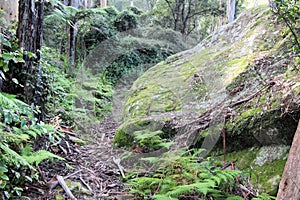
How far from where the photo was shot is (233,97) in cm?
356

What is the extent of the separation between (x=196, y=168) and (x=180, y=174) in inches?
7.1

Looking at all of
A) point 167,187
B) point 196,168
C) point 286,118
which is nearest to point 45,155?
point 167,187

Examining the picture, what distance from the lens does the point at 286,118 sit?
8.38 feet

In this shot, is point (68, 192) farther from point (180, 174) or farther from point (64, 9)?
point (64, 9)

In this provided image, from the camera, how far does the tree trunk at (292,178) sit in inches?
66.7

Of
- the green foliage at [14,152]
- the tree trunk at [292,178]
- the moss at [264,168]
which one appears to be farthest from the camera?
the moss at [264,168]

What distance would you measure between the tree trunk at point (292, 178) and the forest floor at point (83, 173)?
1.54 m

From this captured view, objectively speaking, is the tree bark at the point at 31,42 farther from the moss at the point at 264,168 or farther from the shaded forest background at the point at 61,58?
the moss at the point at 264,168

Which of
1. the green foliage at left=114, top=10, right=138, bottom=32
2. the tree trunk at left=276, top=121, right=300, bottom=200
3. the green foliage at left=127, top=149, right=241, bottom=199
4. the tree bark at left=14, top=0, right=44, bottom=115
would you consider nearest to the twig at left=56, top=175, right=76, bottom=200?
the green foliage at left=127, top=149, right=241, bottom=199

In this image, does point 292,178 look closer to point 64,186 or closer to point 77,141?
point 64,186

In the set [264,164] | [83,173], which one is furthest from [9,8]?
[264,164]

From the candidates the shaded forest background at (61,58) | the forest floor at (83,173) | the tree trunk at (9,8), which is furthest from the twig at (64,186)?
the tree trunk at (9,8)

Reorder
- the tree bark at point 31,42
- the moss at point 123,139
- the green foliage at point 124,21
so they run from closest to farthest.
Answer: the tree bark at point 31,42 → the moss at point 123,139 → the green foliage at point 124,21

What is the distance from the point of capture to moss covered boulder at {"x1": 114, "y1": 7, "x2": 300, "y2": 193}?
2699 mm
